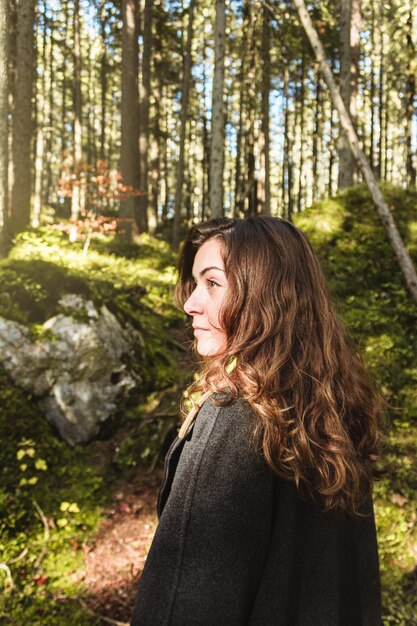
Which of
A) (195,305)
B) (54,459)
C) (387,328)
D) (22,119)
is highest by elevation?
(22,119)

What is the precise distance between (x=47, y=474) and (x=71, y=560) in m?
1.14

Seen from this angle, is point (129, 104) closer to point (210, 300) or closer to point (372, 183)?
point (372, 183)

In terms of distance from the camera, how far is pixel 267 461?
131 centimetres

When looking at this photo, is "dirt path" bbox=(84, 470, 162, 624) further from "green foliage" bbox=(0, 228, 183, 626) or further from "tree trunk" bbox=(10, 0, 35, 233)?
"tree trunk" bbox=(10, 0, 35, 233)

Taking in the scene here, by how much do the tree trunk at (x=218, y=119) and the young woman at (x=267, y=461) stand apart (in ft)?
29.6

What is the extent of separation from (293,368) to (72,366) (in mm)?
5673

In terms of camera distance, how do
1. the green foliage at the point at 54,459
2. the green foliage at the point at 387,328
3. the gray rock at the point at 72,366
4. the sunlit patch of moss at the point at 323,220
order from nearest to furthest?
the green foliage at the point at 387,328
the green foliage at the point at 54,459
the gray rock at the point at 72,366
the sunlit patch of moss at the point at 323,220

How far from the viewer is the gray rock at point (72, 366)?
6.36 metres

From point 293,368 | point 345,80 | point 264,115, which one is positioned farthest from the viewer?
point 264,115

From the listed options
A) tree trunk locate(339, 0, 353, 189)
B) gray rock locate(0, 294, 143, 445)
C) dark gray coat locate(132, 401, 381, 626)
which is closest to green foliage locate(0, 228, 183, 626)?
gray rock locate(0, 294, 143, 445)

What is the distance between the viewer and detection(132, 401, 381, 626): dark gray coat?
1262 mm

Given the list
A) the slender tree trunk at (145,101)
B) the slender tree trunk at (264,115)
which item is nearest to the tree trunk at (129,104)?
the slender tree trunk at (145,101)

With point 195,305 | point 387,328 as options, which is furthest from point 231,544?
point 387,328

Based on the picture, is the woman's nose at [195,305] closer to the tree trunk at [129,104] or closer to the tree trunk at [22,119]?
the tree trunk at [22,119]
